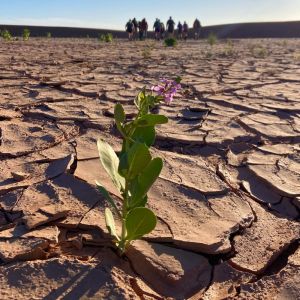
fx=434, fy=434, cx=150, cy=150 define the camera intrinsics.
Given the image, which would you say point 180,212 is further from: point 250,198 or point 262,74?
point 262,74

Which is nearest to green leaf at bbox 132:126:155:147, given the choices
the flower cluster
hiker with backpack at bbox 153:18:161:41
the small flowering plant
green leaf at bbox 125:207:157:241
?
the small flowering plant

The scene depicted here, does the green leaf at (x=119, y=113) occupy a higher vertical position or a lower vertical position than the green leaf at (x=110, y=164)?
higher

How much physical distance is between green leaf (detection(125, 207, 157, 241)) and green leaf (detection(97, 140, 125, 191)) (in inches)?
3.7

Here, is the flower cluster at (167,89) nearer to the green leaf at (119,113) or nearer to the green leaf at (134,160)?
the green leaf at (119,113)

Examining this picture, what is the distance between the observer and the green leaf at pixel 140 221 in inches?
42.8

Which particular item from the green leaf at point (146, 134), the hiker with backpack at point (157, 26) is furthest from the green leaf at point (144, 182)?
the hiker with backpack at point (157, 26)

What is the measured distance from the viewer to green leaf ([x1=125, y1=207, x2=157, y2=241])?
109 cm

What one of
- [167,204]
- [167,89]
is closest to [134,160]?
[167,89]

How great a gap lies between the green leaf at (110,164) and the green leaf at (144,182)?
4 cm

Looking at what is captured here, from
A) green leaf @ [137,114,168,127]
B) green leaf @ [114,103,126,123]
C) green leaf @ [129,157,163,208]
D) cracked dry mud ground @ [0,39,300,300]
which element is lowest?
cracked dry mud ground @ [0,39,300,300]

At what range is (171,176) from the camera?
1.73 m

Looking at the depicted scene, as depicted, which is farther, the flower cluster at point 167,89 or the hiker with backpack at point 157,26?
the hiker with backpack at point 157,26

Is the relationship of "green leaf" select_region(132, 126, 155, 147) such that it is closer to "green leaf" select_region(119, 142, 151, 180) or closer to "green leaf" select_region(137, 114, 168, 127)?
"green leaf" select_region(137, 114, 168, 127)

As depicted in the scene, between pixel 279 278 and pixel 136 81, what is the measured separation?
310 centimetres
